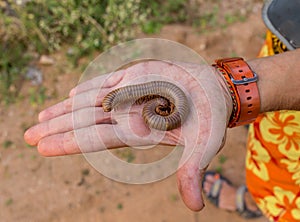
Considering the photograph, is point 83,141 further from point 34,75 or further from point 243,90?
point 34,75

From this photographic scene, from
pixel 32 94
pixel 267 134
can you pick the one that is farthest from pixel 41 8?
pixel 267 134

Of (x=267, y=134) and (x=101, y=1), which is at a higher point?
(x=101, y=1)

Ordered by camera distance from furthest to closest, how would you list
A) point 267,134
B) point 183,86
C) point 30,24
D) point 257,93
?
point 30,24 → point 267,134 → point 183,86 → point 257,93

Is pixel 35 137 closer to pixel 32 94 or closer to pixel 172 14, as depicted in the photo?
pixel 32 94

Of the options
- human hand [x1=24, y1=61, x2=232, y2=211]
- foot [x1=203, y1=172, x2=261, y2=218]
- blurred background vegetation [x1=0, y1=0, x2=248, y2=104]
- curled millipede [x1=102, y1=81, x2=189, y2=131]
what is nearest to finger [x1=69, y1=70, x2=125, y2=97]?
human hand [x1=24, y1=61, x2=232, y2=211]

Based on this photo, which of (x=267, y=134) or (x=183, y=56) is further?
(x=183, y=56)

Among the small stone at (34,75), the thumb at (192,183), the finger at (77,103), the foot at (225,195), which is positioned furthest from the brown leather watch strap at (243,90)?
the small stone at (34,75)
